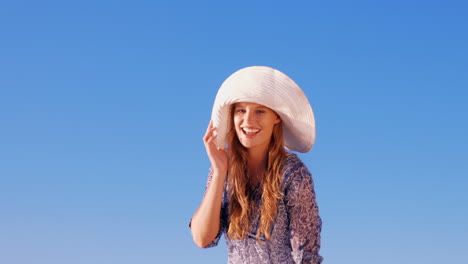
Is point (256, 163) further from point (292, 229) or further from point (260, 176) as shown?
point (292, 229)

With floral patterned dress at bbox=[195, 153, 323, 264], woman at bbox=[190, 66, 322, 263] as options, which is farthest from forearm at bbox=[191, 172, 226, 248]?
floral patterned dress at bbox=[195, 153, 323, 264]

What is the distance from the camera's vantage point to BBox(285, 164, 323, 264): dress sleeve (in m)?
6.17

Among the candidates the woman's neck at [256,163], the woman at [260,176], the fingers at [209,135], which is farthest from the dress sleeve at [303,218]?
the fingers at [209,135]

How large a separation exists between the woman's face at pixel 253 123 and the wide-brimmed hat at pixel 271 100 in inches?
3.6

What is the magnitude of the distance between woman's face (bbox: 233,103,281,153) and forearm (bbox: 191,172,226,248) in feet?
1.40

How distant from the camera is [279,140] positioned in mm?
6555

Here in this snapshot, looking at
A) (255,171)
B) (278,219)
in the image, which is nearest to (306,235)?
(278,219)

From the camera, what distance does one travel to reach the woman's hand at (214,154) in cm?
643

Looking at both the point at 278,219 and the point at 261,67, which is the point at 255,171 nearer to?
the point at 278,219

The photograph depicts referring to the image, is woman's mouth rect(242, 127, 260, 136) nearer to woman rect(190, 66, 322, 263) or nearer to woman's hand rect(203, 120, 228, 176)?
woman rect(190, 66, 322, 263)

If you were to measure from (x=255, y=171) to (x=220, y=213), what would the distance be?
52 cm

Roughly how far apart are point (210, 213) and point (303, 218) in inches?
33.5

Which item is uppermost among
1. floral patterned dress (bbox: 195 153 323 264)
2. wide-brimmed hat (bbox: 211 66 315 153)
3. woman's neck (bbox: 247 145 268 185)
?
wide-brimmed hat (bbox: 211 66 315 153)

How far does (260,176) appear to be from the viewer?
6.56 metres
